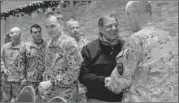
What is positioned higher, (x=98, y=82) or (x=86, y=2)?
(x=86, y=2)

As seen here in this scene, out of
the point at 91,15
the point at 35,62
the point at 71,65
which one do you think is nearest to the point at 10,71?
the point at 35,62

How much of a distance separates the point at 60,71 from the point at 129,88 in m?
1.02

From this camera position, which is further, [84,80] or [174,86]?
[84,80]

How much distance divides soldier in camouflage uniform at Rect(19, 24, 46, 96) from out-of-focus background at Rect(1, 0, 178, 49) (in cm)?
137

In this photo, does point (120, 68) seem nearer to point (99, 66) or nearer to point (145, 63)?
point (145, 63)

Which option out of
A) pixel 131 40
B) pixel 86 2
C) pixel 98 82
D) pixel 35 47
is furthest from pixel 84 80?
pixel 86 2

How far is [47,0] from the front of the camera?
6781mm

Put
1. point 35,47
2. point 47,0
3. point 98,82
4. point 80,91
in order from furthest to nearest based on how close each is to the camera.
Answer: point 47,0 < point 35,47 < point 80,91 < point 98,82

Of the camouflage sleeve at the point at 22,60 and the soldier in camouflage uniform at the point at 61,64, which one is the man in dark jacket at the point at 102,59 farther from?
the camouflage sleeve at the point at 22,60

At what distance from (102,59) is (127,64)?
0.66 meters

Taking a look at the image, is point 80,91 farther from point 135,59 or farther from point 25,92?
point 135,59

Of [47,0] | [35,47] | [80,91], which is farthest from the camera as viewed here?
[47,0]

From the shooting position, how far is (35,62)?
4496 millimetres

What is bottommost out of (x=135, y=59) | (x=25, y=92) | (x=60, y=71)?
(x=25, y=92)
